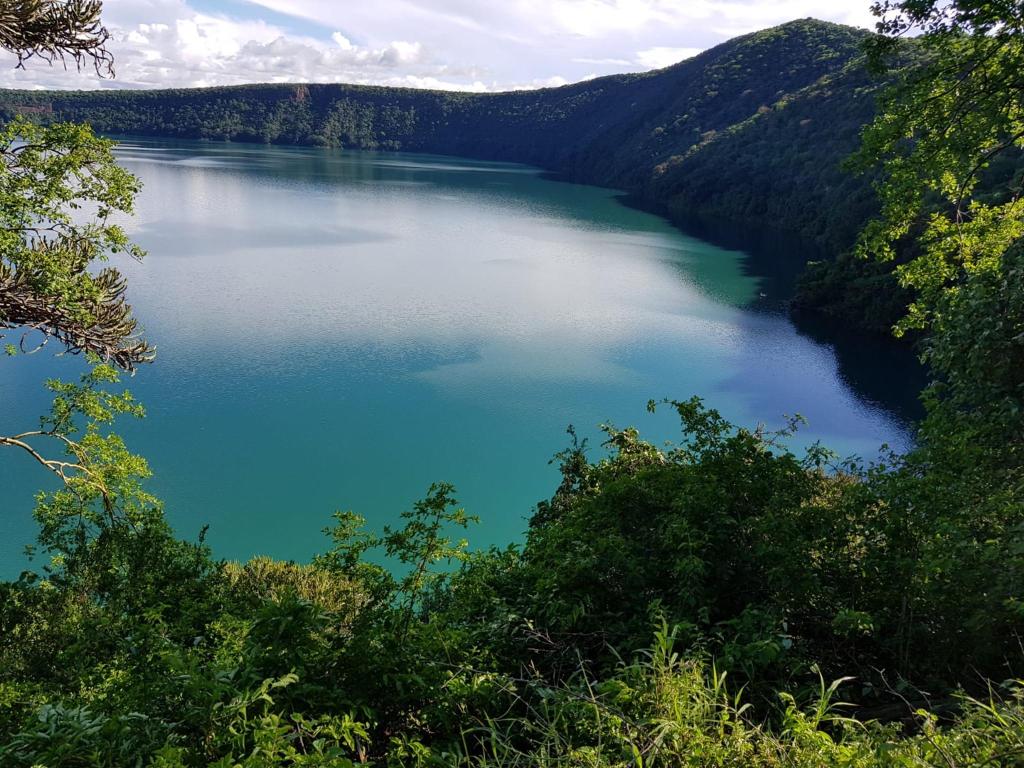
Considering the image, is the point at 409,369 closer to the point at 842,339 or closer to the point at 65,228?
the point at 65,228

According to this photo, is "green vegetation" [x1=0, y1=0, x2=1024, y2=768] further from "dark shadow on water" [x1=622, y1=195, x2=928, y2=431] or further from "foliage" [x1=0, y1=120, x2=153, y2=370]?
"dark shadow on water" [x1=622, y1=195, x2=928, y2=431]

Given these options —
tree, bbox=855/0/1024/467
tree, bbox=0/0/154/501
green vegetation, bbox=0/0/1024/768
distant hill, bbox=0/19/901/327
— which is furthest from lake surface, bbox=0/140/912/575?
tree, bbox=855/0/1024/467

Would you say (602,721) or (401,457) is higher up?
(602,721)

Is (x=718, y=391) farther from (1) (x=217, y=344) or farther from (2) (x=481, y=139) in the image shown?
(2) (x=481, y=139)

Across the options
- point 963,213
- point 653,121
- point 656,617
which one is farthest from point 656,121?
point 656,617

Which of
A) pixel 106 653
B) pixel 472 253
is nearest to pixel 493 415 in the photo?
pixel 106 653

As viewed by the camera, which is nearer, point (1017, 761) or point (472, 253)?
point (1017, 761)
